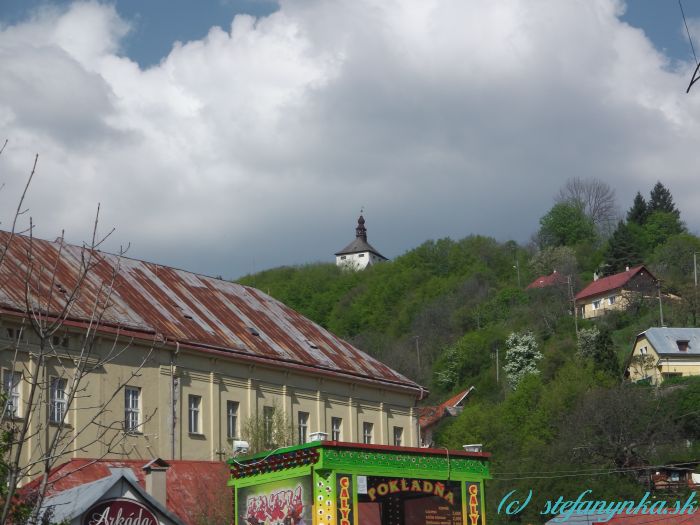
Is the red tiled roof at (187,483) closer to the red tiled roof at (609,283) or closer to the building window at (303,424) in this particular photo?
the building window at (303,424)

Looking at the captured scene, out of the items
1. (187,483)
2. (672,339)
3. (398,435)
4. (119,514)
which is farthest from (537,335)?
(119,514)

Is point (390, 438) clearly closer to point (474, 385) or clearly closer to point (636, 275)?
point (474, 385)

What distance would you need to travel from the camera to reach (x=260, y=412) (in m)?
45.7

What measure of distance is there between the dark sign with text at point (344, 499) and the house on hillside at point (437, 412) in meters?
69.2

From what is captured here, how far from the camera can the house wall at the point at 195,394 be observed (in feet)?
124

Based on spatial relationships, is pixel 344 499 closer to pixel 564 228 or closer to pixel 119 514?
pixel 119 514

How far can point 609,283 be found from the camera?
118m

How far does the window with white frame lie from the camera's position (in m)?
44.4

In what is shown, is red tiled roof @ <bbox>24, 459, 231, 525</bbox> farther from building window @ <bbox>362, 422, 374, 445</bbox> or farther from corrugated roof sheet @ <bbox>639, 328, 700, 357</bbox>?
corrugated roof sheet @ <bbox>639, 328, 700, 357</bbox>

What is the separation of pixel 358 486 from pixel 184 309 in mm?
27467

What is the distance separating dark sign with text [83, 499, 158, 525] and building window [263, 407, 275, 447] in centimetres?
1768

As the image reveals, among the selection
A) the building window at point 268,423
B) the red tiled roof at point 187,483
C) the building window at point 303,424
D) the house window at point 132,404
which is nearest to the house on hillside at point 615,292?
the building window at point 303,424

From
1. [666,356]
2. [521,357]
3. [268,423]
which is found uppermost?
[521,357]

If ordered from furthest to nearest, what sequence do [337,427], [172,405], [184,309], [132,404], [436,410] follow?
1. [436,410]
2. [337,427]
3. [184,309]
4. [172,405]
5. [132,404]
